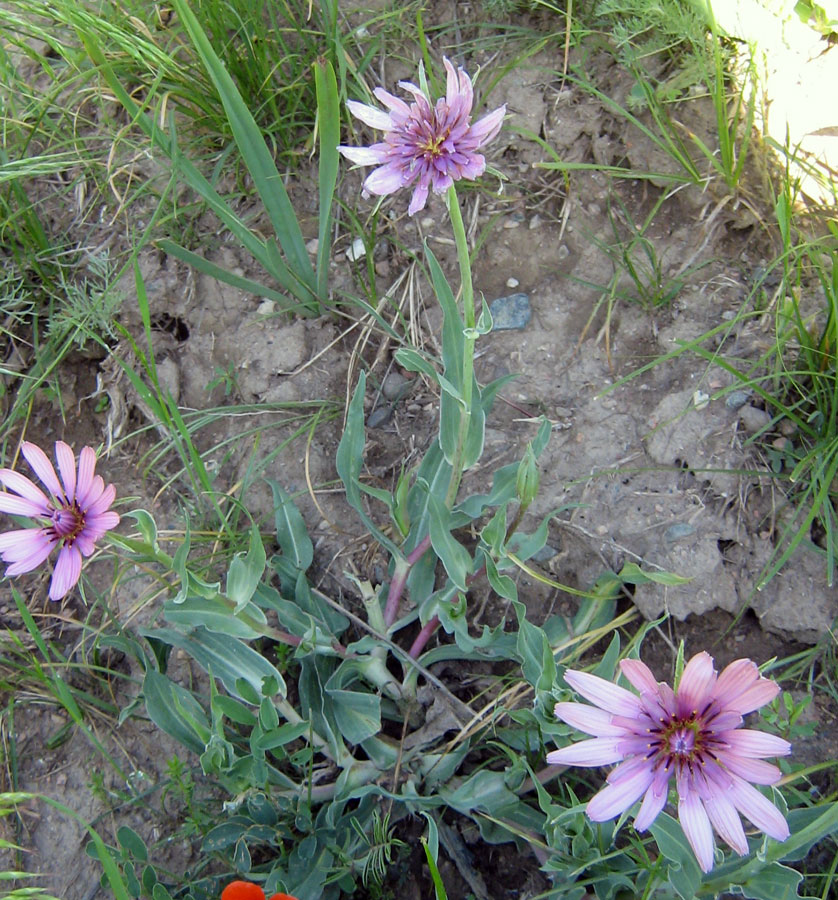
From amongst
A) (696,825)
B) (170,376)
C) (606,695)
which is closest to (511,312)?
(170,376)

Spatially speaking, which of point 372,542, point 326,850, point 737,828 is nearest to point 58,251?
point 372,542

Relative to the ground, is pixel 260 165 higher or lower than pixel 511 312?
higher

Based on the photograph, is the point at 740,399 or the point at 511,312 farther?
the point at 511,312

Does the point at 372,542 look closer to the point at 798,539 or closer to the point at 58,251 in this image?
the point at 798,539

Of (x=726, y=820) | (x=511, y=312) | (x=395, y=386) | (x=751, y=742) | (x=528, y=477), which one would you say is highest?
(x=511, y=312)

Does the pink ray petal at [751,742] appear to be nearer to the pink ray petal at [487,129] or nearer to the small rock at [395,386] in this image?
the pink ray petal at [487,129]

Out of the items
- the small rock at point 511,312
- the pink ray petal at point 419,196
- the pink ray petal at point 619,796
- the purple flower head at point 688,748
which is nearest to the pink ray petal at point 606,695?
the purple flower head at point 688,748

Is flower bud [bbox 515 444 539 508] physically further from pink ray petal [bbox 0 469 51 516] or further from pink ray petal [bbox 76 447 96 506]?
pink ray petal [bbox 0 469 51 516]

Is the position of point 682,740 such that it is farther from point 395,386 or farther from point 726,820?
point 395,386
